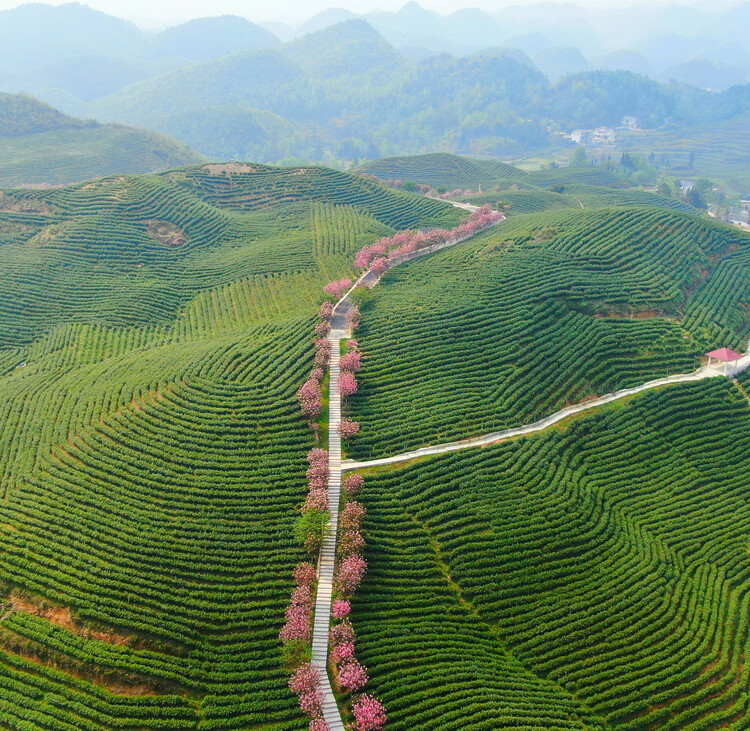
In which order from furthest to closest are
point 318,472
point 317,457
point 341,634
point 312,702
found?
point 317,457
point 318,472
point 341,634
point 312,702

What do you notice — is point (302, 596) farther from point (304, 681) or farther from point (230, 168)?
point (230, 168)

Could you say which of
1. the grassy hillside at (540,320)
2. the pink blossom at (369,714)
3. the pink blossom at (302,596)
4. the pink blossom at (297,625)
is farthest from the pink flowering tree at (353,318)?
the pink blossom at (369,714)

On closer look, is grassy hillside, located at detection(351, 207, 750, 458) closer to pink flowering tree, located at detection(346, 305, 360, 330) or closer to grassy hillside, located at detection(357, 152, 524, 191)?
pink flowering tree, located at detection(346, 305, 360, 330)

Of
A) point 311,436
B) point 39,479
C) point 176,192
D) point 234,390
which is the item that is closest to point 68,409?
point 39,479

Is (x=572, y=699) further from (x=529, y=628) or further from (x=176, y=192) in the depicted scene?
(x=176, y=192)

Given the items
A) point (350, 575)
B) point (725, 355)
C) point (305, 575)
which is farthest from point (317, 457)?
point (725, 355)

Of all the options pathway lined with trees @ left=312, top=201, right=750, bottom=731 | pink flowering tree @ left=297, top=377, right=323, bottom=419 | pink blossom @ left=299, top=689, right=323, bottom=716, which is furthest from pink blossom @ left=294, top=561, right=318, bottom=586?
pink flowering tree @ left=297, top=377, right=323, bottom=419
